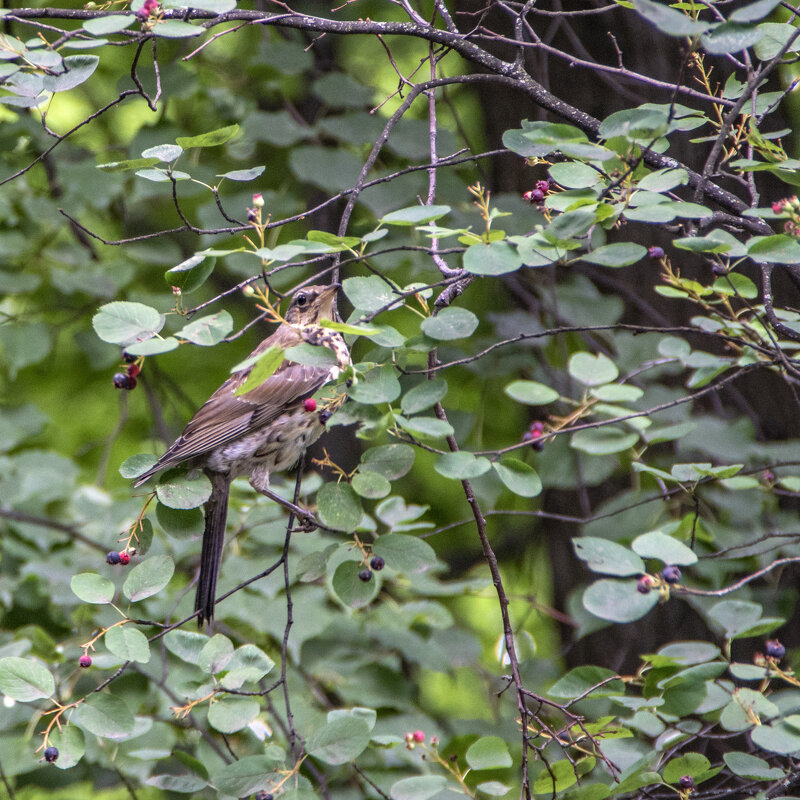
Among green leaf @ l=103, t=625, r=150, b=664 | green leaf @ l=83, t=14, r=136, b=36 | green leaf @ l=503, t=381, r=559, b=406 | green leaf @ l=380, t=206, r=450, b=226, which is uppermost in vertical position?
green leaf @ l=83, t=14, r=136, b=36

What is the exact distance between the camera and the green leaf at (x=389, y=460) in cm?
211

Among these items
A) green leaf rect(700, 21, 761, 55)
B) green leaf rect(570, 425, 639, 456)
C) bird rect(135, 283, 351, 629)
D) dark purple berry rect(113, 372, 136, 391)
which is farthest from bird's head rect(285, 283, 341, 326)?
green leaf rect(700, 21, 761, 55)

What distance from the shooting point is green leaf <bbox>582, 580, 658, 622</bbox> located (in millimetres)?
1795

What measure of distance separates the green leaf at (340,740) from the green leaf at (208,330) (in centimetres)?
90

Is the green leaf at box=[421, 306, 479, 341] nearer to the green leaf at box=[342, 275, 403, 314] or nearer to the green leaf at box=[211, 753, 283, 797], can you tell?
the green leaf at box=[342, 275, 403, 314]

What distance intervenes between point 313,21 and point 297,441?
56.7 inches

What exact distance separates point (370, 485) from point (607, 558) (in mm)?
539

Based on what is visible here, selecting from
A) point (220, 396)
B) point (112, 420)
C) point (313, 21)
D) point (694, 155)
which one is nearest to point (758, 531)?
point (694, 155)

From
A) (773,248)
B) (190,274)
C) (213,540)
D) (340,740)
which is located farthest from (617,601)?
(213,540)

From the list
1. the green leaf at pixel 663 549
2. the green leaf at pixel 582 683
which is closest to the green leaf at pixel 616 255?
the green leaf at pixel 663 549

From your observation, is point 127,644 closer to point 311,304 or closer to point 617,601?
point 617,601

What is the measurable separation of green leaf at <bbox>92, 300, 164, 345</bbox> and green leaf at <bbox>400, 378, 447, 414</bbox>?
0.53m

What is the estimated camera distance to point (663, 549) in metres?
1.81

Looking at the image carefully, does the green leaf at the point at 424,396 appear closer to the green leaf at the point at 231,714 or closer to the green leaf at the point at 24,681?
the green leaf at the point at 231,714
